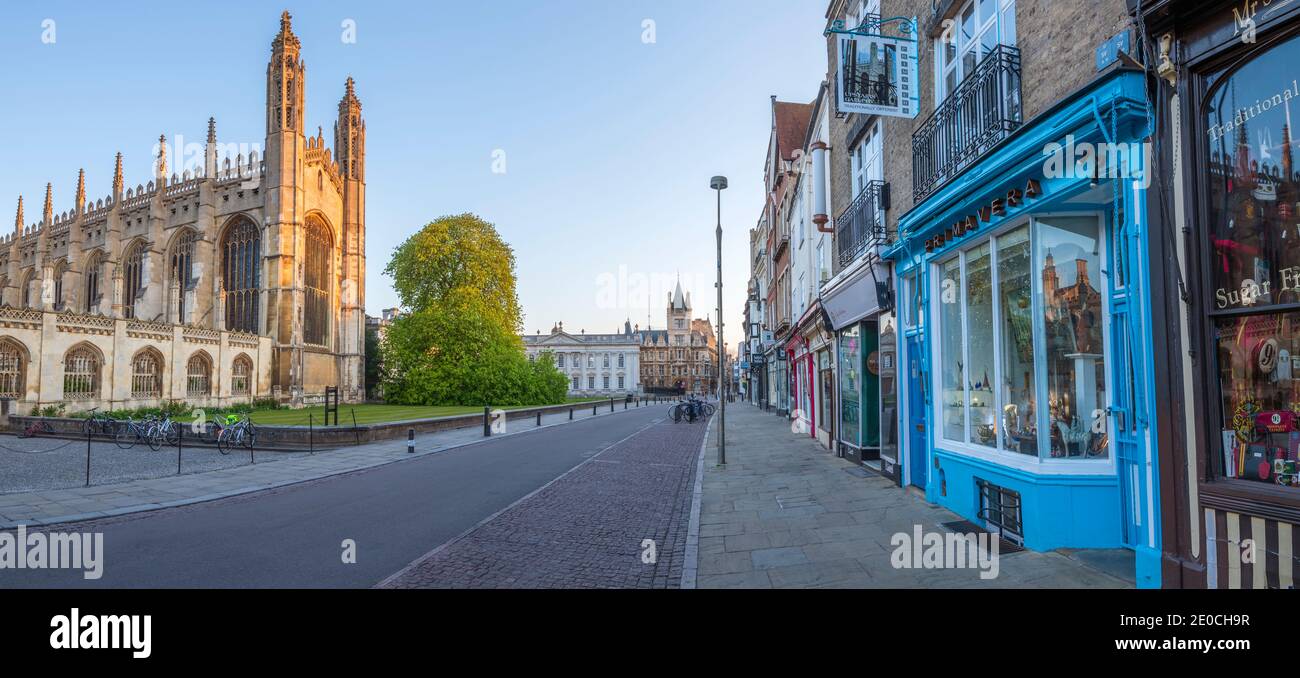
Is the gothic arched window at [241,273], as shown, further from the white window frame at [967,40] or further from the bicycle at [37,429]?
the white window frame at [967,40]

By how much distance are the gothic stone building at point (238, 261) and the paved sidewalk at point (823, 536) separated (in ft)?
122

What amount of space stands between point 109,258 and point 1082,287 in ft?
214

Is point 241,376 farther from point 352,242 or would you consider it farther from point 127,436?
point 127,436

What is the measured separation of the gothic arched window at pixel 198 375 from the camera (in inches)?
1467

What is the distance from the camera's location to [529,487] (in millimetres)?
11555

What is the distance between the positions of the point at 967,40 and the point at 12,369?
38.3 m

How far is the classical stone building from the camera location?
381 ft

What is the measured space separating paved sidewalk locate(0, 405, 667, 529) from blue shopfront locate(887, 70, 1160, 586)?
11462 millimetres

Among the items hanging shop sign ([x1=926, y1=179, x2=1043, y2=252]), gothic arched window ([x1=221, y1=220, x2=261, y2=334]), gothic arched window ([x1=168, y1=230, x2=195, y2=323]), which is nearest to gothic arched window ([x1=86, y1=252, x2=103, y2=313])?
gothic arched window ([x1=168, y1=230, x2=195, y2=323])

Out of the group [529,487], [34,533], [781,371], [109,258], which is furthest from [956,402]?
[109,258]

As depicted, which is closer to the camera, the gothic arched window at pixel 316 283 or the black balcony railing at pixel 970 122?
the black balcony railing at pixel 970 122

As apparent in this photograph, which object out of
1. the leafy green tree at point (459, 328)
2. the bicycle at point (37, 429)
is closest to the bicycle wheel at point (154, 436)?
the bicycle at point (37, 429)

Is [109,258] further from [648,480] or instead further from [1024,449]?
[1024,449]

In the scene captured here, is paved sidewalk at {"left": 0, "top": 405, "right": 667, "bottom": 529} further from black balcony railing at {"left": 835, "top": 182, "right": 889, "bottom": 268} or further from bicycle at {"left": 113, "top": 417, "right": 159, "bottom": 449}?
black balcony railing at {"left": 835, "top": 182, "right": 889, "bottom": 268}
